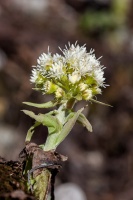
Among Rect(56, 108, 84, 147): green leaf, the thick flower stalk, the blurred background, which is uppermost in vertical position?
the blurred background

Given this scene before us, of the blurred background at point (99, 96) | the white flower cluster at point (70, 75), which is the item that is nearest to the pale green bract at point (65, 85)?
the white flower cluster at point (70, 75)

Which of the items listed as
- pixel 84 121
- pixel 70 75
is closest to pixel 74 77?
pixel 70 75

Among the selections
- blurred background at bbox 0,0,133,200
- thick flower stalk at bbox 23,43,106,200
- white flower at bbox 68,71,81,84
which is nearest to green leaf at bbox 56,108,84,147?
thick flower stalk at bbox 23,43,106,200

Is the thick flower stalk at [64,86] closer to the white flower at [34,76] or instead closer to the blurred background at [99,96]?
the white flower at [34,76]

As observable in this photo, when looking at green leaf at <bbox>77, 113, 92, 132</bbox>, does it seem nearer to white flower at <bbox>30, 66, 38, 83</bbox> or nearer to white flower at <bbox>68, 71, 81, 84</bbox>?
white flower at <bbox>68, 71, 81, 84</bbox>

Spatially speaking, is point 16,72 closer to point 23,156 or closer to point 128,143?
point 128,143

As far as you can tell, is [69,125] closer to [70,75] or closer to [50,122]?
[50,122]
